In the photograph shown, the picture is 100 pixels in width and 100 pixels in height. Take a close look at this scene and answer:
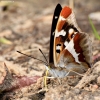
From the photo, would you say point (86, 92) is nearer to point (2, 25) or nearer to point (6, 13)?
point (2, 25)

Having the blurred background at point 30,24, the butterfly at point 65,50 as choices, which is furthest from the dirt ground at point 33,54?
the butterfly at point 65,50

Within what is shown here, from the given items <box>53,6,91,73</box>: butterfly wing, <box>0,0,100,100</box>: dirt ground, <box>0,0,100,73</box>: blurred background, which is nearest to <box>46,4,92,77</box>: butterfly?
<box>53,6,91,73</box>: butterfly wing

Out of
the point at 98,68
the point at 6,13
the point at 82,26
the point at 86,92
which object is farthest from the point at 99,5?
the point at 86,92

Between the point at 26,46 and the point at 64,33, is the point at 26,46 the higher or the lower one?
the lower one

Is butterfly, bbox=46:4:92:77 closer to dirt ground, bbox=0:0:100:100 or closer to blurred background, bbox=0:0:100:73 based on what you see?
dirt ground, bbox=0:0:100:100

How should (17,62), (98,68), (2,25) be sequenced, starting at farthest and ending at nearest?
1. (2,25)
2. (17,62)
3. (98,68)

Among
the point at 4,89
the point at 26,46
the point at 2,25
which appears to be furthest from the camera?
the point at 2,25

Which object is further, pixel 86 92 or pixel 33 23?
pixel 33 23

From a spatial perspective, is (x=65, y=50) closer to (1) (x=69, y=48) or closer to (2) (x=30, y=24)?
(1) (x=69, y=48)
